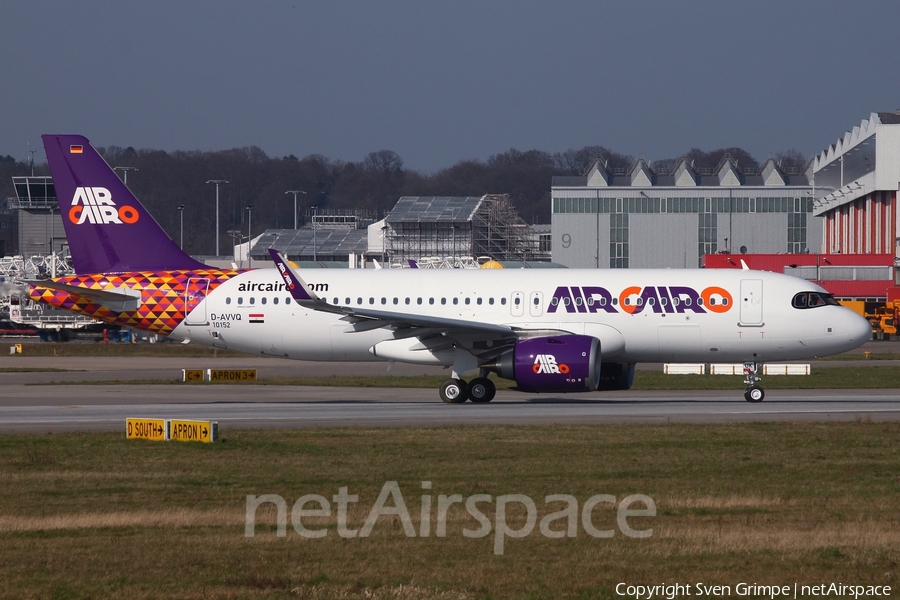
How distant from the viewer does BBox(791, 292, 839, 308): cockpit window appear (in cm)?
2927

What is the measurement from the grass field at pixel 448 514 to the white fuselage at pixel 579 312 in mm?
7692

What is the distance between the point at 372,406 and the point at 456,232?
376ft

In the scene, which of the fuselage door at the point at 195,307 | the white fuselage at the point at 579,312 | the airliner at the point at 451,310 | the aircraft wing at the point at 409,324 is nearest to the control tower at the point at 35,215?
the airliner at the point at 451,310

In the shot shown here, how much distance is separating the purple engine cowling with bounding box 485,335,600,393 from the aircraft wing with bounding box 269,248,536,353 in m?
1.04

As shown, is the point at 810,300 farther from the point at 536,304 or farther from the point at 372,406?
the point at 372,406

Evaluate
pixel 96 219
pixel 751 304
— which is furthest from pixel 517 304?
pixel 96 219

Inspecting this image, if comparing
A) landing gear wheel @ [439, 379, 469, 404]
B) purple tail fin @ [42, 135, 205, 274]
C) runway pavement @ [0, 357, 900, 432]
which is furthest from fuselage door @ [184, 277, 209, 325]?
landing gear wheel @ [439, 379, 469, 404]

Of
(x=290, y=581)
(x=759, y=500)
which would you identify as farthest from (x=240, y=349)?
(x=290, y=581)

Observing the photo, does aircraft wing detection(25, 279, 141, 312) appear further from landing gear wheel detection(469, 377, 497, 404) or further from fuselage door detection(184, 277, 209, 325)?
landing gear wheel detection(469, 377, 497, 404)

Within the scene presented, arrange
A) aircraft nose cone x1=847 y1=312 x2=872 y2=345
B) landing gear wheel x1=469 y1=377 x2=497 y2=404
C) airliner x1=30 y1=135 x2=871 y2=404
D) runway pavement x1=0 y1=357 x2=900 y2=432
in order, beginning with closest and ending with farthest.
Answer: runway pavement x1=0 y1=357 x2=900 y2=432, airliner x1=30 y1=135 x2=871 y2=404, aircraft nose cone x1=847 y1=312 x2=872 y2=345, landing gear wheel x1=469 y1=377 x2=497 y2=404

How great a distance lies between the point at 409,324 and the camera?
92.6 feet

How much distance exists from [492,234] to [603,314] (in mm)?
117043

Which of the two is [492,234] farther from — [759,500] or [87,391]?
[759,500]

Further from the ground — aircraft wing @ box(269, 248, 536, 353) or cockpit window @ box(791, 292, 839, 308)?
cockpit window @ box(791, 292, 839, 308)
